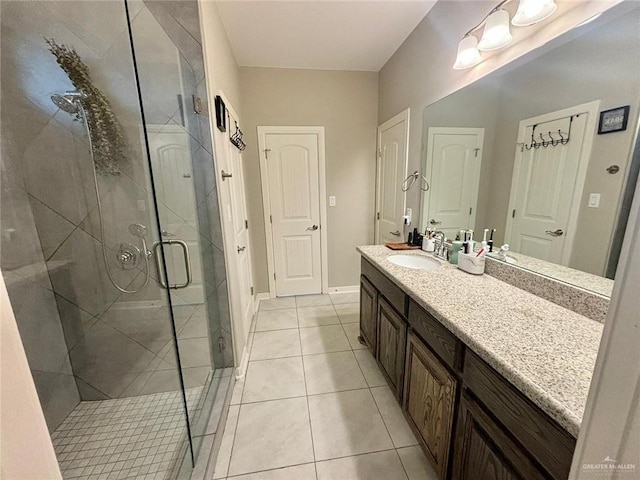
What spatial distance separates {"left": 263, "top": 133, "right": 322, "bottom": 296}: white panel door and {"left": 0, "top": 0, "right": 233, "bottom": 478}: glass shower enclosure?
1.33m

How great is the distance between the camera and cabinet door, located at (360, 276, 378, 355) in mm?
1963

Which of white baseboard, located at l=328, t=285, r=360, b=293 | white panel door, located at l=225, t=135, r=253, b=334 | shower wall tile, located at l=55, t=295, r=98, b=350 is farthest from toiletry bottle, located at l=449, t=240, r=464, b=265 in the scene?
shower wall tile, located at l=55, t=295, r=98, b=350

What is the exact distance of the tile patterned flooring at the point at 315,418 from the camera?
1.33m

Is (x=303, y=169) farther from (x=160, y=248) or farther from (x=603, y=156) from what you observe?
(x=603, y=156)

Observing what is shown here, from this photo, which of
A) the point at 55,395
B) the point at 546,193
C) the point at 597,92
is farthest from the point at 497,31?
the point at 55,395

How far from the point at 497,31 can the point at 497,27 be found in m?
0.02

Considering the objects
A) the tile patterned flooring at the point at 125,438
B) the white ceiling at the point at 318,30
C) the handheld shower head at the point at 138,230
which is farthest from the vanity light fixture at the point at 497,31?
the tile patterned flooring at the point at 125,438

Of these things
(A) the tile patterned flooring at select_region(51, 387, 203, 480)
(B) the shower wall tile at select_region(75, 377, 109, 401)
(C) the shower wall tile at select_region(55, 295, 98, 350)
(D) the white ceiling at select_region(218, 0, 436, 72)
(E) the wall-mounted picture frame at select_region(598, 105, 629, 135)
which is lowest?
Result: (A) the tile patterned flooring at select_region(51, 387, 203, 480)

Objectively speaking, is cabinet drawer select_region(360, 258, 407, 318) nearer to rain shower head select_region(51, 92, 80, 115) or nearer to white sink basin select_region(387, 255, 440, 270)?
white sink basin select_region(387, 255, 440, 270)

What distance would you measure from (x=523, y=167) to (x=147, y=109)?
6.95 feet

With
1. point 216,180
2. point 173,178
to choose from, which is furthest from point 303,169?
point 173,178

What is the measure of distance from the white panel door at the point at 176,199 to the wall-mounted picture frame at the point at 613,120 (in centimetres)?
209

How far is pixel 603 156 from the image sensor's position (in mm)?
997

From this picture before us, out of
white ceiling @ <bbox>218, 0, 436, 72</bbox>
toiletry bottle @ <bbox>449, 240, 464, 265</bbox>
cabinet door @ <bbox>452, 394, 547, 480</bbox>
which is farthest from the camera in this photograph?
white ceiling @ <bbox>218, 0, 436, 72</bbox>
